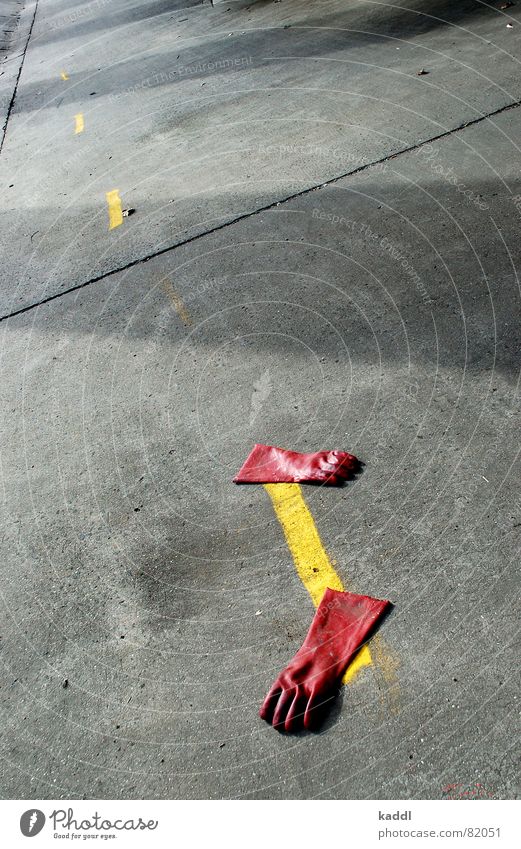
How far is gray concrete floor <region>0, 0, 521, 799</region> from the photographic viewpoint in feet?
10.0

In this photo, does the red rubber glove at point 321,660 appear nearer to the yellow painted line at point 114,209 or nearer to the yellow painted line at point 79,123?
the yellow painted line at point 114,209

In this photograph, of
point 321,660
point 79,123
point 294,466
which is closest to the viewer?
point 321,660

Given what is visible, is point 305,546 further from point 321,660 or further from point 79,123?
point 79,123

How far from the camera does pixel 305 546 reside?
3.76 metres

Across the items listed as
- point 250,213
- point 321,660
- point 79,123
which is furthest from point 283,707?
point 79,123

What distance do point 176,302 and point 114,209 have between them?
85.7 inches

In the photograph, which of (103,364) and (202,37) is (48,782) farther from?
(202,37)

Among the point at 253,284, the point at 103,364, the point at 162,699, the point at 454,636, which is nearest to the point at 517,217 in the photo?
the point at 253,284

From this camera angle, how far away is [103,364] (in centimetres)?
544

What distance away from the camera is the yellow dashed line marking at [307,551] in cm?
319

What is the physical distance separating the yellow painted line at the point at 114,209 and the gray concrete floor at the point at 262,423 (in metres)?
0.09

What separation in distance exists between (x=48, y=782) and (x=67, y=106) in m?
10.3
